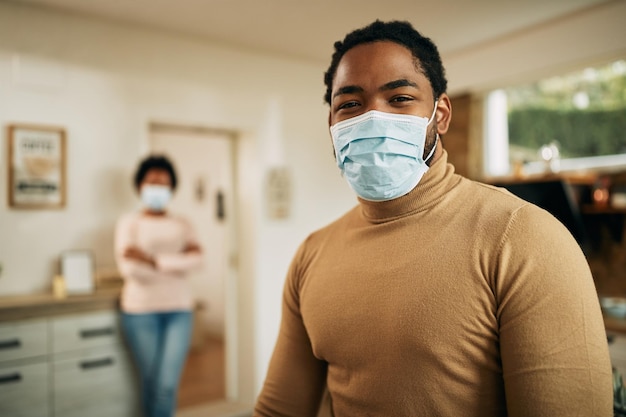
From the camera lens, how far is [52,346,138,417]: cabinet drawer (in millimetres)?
2838

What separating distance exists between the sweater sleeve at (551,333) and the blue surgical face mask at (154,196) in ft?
8.72

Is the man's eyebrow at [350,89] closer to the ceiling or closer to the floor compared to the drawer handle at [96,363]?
closer to the ceiling

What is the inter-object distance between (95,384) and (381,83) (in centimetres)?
270

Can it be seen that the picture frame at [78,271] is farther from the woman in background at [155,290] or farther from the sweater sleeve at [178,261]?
the sweater sleeve at [178,261]

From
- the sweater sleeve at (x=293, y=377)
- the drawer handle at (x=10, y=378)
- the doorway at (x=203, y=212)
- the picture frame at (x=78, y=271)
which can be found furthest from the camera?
the doorway at (x=203, y=212)

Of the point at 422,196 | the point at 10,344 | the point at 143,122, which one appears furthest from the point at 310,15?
the point at 422,196

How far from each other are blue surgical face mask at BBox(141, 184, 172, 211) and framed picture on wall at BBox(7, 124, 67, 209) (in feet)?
1.69

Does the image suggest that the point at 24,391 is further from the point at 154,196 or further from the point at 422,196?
the point at 422,196

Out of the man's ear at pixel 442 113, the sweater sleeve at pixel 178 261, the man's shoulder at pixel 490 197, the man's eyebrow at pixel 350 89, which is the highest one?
the man's eyebrow at pixel 350 89

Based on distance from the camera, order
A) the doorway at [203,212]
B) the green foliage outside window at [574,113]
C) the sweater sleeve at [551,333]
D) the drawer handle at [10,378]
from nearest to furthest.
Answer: the sweater sleeve at [551,333]
the drawer handle at [10,378]
the green foliage outside window at [574,113]
the doorway at [203,212]

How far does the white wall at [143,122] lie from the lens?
10.2 feet

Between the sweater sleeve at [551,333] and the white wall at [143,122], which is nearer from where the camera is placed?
the sweater sleeve at [551,333]

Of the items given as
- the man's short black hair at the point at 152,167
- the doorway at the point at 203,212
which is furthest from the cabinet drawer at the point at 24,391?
the doorway at the point at 203,212

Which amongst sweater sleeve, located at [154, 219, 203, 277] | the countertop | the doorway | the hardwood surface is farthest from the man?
the doorway
